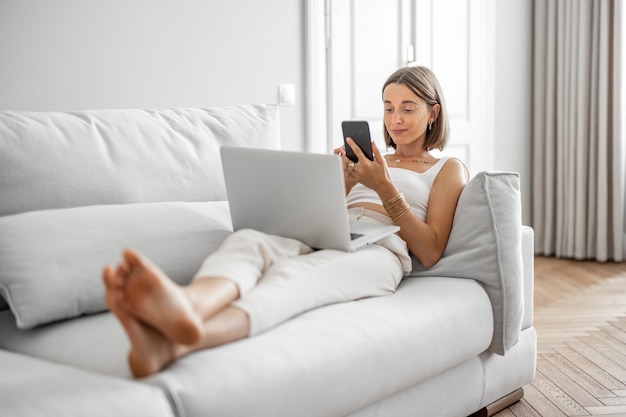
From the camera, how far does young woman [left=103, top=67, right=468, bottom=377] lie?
1.36 metres

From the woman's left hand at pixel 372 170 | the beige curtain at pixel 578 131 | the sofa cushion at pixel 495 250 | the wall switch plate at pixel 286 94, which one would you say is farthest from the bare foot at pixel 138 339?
the beige curtain at pixel 578 131

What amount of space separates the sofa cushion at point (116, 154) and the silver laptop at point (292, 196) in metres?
0.25

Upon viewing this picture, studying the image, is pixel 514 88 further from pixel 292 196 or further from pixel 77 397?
pixel 77 397

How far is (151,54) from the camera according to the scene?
3.12 m

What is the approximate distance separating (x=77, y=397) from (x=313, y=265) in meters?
0.69

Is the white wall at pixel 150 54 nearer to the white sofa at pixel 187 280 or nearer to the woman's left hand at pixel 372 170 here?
the white sofa at pixel 187 280

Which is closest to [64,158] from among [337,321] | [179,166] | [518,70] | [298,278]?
[179,166]

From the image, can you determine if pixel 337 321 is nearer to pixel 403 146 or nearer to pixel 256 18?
pixel 403 146

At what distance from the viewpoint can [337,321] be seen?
172 cm

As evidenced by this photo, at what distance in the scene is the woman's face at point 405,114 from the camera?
7.91 ft

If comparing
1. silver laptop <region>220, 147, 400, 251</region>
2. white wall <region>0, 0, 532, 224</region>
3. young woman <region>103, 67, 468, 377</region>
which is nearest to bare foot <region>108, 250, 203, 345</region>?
young woman <region>103, 67, 468, 377</region>

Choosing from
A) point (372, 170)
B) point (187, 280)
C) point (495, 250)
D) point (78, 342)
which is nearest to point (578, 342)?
point (495, 250)

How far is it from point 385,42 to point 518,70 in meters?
1.12

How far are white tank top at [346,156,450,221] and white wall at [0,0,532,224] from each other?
115 centimetres
